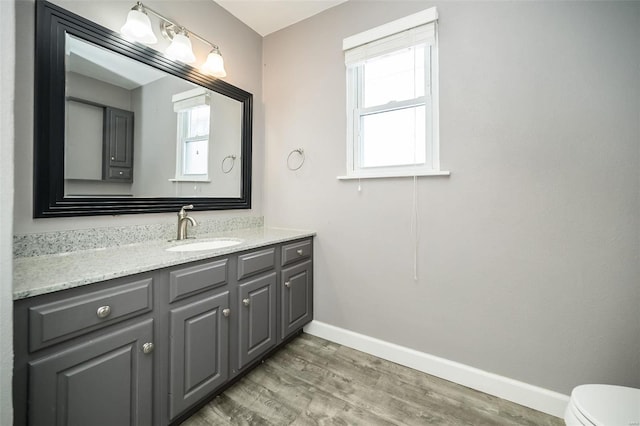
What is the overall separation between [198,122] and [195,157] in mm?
265

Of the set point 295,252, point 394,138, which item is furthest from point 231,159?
point 394,138

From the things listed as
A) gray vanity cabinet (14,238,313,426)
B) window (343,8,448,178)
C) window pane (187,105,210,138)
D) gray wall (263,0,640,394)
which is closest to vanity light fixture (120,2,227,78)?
window pane (187,105,210,138)

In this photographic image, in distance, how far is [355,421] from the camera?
1.32m

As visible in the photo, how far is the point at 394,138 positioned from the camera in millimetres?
1870

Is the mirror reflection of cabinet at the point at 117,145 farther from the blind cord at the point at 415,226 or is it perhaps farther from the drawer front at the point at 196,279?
the blind cord at the point at 415,226

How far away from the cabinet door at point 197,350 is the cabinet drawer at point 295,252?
1.74 ft

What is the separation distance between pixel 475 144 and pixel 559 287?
905 millimetres

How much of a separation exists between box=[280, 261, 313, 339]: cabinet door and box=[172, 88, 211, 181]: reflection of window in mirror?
3.27 ft

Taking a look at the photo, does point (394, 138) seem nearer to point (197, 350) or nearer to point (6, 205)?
point (197, 350)

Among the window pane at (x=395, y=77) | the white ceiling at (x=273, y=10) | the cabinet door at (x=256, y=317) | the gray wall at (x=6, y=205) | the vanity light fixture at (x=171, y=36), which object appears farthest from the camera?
the white ceiling at (x=273, y=10)

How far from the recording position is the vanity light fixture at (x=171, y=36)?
1.43m

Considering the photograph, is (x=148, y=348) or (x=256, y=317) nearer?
(x=148, y=348)

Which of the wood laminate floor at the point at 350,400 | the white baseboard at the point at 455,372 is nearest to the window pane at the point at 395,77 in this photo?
the white baseboard at the point at 455,372

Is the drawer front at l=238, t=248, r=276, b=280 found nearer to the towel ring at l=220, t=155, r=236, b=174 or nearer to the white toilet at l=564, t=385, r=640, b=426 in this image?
the towel ring at l=220, t=155, r=236, b=174
